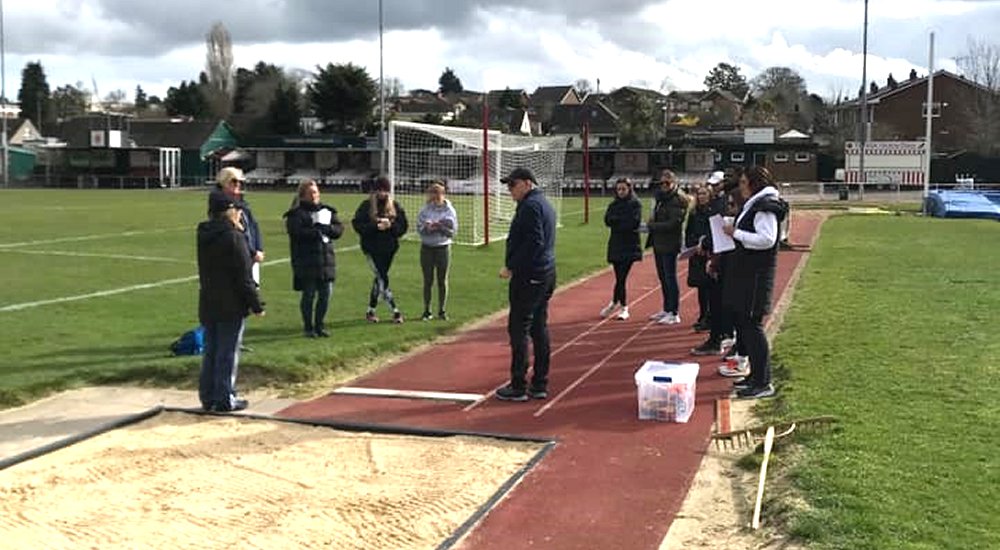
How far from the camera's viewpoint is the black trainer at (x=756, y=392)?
802cm

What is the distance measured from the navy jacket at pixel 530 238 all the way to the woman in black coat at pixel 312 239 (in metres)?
3.15

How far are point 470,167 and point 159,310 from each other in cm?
2297

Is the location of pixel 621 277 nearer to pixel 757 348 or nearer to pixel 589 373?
pixel 589 373

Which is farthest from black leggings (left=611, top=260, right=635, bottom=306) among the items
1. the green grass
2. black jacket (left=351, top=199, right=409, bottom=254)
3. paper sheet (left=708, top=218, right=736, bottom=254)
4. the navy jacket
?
the navy jacket

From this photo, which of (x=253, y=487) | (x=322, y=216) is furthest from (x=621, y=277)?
(x=253, y=487)

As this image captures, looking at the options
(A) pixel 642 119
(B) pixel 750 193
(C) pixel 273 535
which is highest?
(A) pixel 642 119

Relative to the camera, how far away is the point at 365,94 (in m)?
90.7

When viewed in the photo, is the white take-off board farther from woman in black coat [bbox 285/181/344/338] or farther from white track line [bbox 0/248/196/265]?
woman in black coat [bbox 285/181/344/338]

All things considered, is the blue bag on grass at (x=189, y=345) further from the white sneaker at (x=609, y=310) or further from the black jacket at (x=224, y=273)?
the white sneaker at (x=609, y=310)

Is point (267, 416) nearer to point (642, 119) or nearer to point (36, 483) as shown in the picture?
point (36, 483)

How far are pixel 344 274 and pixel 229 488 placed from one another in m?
11.3

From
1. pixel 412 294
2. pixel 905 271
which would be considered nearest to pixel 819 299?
pixel 905 271

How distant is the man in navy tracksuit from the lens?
7.93 metres

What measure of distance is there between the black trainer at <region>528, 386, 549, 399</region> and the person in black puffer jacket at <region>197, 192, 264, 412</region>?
2333 millimetres
